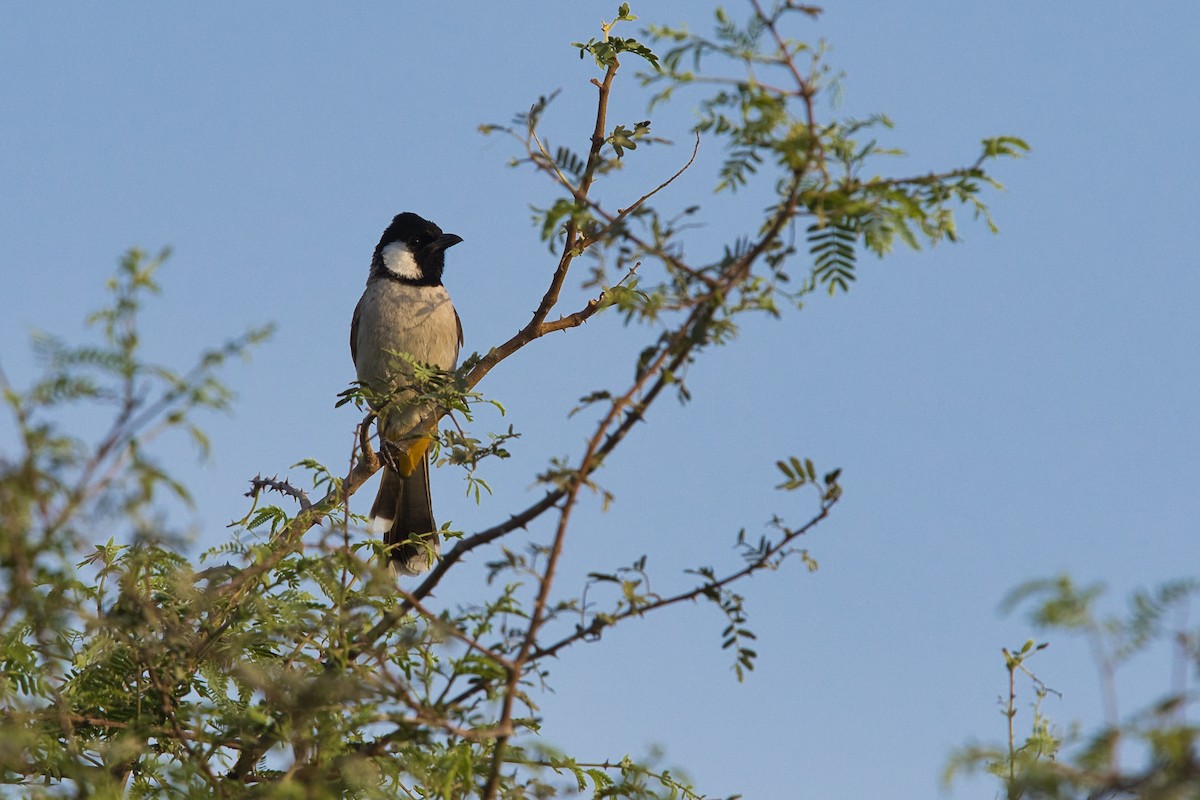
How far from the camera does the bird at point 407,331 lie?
223 inches

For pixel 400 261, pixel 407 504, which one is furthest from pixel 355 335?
pixel 407 504

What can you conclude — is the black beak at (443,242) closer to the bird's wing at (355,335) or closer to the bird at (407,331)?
the bird at (407,331)

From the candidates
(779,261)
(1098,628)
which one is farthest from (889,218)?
(1098,628)

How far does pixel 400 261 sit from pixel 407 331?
62cm

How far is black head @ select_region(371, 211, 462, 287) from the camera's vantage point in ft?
22.1

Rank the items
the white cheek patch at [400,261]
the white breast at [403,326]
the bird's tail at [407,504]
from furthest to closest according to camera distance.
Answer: the white cheek patch at [400,261]
the white breast at [403,326]
the bird's tail at [407,504]

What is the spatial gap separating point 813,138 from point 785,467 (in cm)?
46

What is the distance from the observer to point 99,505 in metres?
1.54

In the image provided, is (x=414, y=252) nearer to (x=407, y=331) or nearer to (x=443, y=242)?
(x=443, y=242)

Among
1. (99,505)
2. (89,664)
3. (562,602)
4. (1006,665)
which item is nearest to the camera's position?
(99,505)

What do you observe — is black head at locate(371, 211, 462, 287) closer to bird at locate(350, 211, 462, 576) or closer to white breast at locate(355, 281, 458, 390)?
bird at locate(350, 211, 462, 576)

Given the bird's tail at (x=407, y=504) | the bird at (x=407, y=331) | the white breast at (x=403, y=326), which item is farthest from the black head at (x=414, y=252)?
the bird's tail at (x=407, y=504)

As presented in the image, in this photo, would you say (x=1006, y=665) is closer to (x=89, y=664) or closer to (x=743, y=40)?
(x=743, y=40)

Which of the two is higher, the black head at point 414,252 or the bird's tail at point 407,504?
the black head at point 414,252
